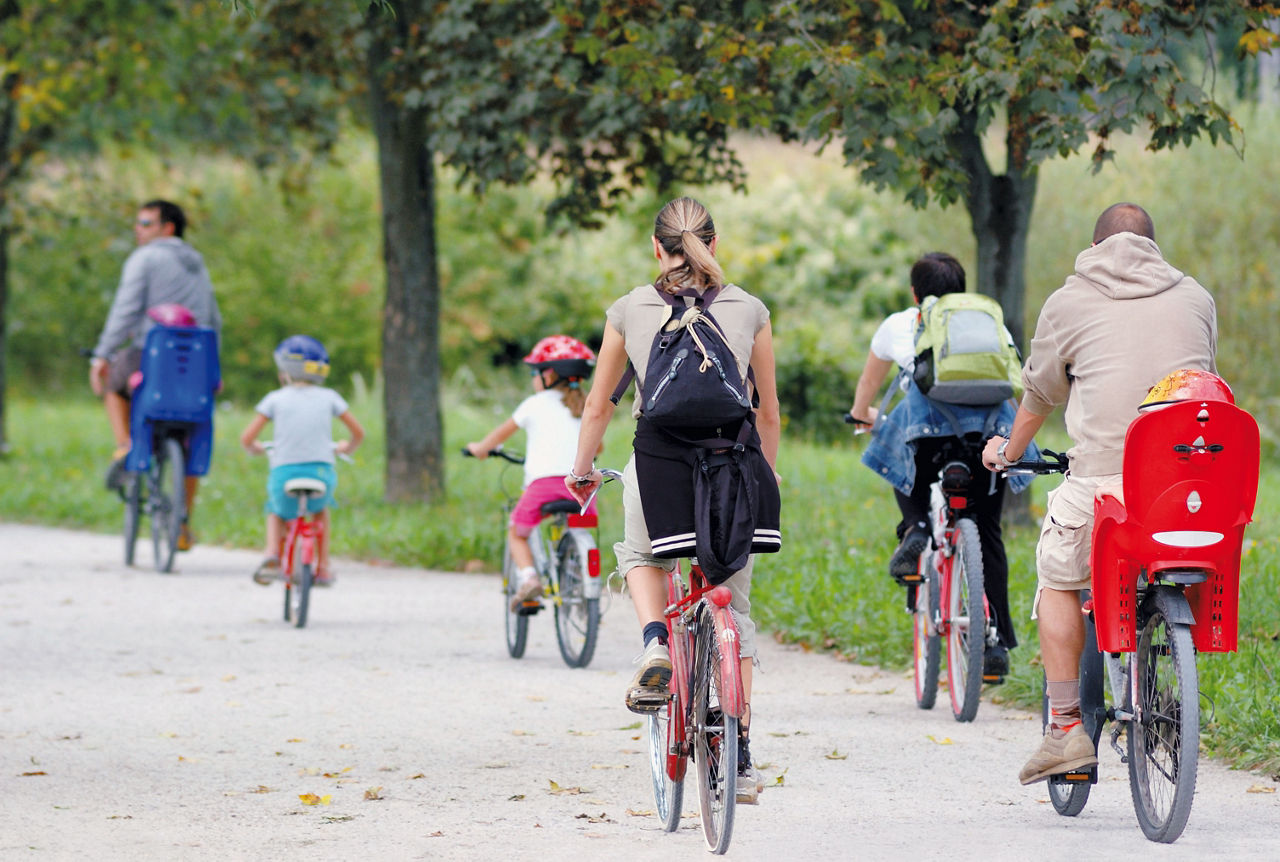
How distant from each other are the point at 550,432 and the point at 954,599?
218cm

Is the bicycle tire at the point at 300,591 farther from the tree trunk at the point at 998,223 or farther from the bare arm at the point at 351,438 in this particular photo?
the tree trunk at the point at 998,223

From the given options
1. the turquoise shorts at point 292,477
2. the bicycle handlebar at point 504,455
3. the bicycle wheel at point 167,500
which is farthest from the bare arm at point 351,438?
the bicycle wheel at point 167,500

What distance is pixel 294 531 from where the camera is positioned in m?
9.53

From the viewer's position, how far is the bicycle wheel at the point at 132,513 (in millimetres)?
12133

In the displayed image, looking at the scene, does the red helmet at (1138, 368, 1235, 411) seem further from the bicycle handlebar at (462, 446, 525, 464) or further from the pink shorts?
the bicycle handlebar at (462, 446, 525, 464)

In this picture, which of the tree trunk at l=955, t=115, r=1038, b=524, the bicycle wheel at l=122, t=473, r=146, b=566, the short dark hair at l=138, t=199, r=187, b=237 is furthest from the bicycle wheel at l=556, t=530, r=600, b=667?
the short dark hair at l=138, t=199, r=187, b=237

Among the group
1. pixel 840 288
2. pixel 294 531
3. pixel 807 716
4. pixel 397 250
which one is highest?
pixel 840 288

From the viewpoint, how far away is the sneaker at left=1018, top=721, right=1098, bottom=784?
16.6ft

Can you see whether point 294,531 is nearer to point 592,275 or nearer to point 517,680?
point 517,680

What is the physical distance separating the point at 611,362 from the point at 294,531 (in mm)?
4888

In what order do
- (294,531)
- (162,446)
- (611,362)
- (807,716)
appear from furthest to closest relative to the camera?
(162,446) < (294,531) < (807,716) < (611,362)

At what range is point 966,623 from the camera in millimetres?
6938

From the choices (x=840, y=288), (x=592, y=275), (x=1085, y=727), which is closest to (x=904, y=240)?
(x=840, y=288)

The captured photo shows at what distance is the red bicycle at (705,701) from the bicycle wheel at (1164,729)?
1.16 metres
